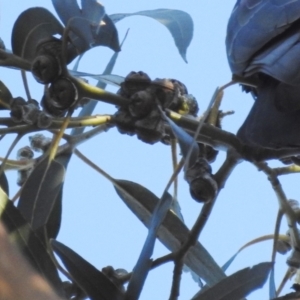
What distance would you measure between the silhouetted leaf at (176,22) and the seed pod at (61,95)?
189 millimetres

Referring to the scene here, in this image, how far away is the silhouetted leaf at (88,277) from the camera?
0.73m

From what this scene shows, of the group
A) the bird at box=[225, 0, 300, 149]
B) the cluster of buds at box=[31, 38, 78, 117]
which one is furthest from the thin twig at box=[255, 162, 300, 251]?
the cluster of buds at box=[31, 38, 78, 117]

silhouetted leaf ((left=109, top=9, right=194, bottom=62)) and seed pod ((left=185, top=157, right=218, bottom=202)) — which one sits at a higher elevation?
silhouetted leaf ((left=109, top=9, right=194, bottom=62))

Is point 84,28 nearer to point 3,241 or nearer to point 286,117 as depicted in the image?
point 286,117

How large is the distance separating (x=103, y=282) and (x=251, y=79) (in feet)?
1.43

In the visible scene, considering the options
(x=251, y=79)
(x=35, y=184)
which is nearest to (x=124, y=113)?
(x=35, y=184)

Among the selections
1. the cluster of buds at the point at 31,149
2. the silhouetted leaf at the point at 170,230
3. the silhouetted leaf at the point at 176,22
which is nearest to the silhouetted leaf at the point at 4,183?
the cluster of buds at the point at 31,149

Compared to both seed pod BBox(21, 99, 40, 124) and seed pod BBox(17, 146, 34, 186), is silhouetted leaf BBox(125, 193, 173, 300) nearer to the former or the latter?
seed pod BBox(21, 99, 40, 124)

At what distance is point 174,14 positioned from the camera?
38.6 inches

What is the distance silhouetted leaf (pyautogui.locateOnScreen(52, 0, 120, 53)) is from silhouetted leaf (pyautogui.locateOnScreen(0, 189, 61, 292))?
0.74 ft

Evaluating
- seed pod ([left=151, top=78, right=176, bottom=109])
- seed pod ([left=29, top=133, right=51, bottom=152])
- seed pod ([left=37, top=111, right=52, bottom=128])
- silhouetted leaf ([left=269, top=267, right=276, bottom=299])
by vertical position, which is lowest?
silhouetted leaf ([left=269, top=267, right=276, bottom=299])

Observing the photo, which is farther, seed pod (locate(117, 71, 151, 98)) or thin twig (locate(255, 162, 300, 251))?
thin twig (locate(255, 162, 300, 251))

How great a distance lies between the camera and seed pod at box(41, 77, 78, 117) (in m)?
0.76

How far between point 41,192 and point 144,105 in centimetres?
19
